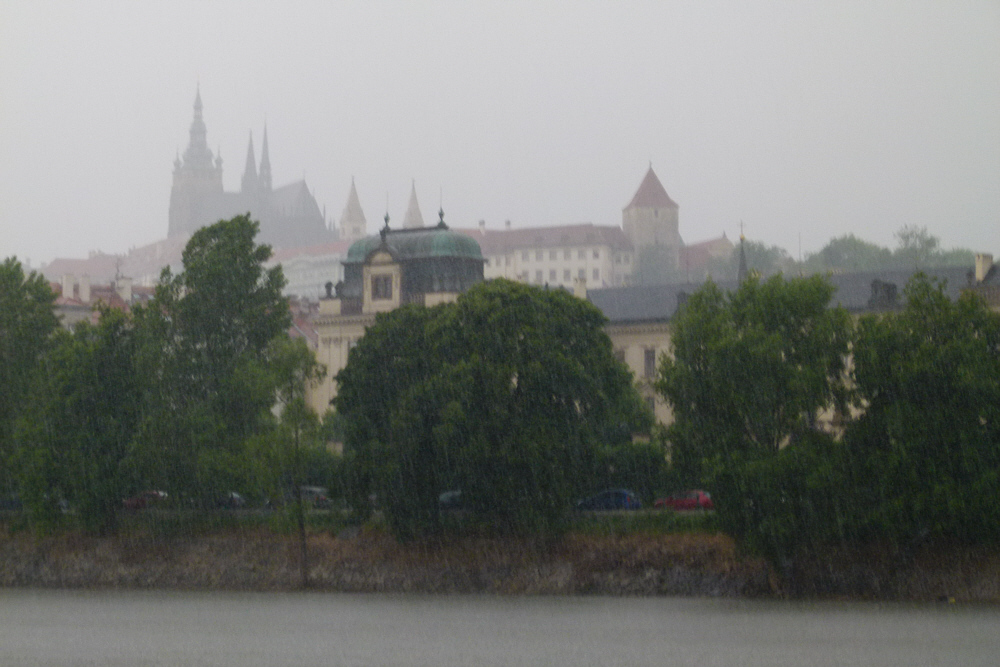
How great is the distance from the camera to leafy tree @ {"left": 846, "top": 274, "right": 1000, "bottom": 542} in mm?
40781

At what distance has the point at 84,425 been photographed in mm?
52875

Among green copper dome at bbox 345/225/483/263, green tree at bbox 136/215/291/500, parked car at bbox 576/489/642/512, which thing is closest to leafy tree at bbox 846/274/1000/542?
parked car at bbox 576/489/642/512

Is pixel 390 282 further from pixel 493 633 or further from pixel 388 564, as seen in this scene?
pixel 493 633

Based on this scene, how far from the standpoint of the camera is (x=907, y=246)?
464 ft

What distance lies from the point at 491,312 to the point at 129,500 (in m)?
17.1

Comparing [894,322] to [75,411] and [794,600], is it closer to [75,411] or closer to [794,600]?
[794,600]

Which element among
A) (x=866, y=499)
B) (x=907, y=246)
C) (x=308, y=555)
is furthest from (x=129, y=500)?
(x=907, y=246)

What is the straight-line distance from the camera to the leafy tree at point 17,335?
183 ft

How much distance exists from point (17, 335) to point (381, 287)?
21.9m

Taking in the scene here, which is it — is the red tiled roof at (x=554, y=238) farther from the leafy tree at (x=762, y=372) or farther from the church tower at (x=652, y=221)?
the leafy tree at (x=762, y=372)

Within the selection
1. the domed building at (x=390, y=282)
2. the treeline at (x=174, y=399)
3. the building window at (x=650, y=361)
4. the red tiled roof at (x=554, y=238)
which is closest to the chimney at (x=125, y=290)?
the domed building at (x=390, y=282)

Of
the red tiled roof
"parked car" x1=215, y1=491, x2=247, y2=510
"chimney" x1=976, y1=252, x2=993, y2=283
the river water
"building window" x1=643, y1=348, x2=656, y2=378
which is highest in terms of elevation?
the red tiled roof

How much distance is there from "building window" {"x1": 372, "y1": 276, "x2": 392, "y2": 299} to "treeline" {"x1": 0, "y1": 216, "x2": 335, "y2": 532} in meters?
18.3

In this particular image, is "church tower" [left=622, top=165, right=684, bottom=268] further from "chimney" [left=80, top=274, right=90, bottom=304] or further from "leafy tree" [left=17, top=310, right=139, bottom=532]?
"leafy tree" [left=17, top=310, right=139, bottom=532]
